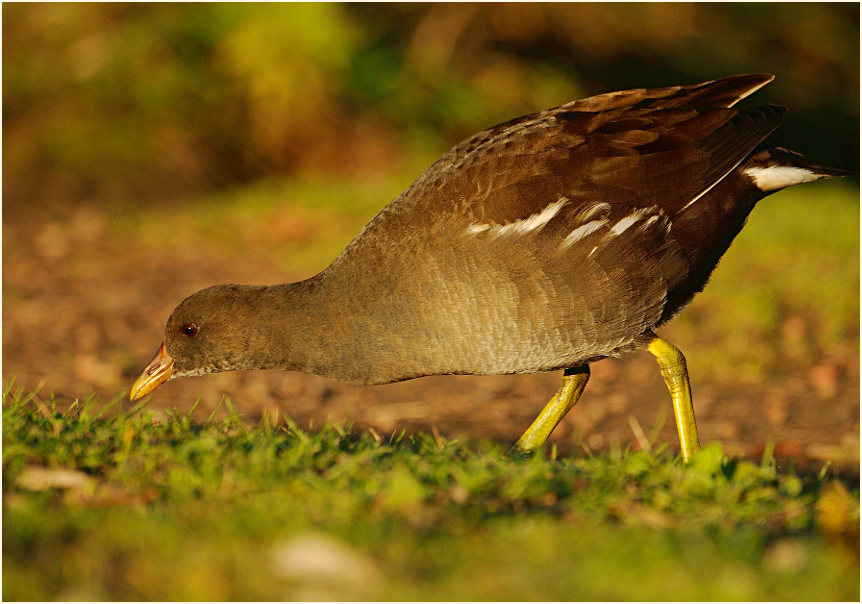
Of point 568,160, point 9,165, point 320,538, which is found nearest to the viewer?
point 320,538

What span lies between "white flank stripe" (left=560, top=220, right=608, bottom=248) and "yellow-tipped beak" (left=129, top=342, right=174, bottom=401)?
165cm

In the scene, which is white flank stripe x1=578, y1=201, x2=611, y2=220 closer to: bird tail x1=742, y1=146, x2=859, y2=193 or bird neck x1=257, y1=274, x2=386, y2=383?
bird tail x1=742, y1=146, x2=859, y2=193

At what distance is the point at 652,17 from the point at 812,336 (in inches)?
328

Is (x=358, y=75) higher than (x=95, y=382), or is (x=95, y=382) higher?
(x=358, y=75)

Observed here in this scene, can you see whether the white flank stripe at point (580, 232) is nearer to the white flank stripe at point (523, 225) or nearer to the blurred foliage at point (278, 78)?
the white flank stripe at point (523, 225)

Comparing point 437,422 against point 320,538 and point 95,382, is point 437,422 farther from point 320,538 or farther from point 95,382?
point 320,538

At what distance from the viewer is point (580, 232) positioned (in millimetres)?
3662

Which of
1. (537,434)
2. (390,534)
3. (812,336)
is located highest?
(390,534)

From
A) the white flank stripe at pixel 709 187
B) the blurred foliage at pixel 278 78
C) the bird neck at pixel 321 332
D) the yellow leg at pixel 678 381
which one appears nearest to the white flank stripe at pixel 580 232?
the white flank stripe at pixel 709 187

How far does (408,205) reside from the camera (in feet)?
12.5

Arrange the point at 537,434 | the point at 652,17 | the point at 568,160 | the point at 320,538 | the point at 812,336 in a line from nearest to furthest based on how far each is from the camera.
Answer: the point at 320,538, the point at 568,160, the point at 537,434, the point at 812,336, the point at 652,17

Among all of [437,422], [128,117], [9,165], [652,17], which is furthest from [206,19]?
[437,422]

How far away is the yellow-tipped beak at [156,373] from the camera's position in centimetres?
400

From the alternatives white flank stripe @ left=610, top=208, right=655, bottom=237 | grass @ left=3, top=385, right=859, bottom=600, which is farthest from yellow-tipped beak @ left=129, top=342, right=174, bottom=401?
white flank stripe @ left=610, top=208, right=655, bottom=237
